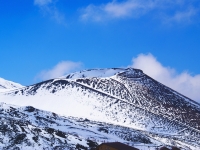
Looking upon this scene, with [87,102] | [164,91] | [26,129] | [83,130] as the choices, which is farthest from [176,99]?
[26,129]

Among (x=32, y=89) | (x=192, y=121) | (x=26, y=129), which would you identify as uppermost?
(x=32, y=89)

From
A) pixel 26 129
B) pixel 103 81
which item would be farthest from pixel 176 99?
pixel 26 129

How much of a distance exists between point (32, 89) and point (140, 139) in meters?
85.1

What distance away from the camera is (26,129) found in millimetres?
57969

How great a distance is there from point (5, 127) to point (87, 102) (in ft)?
285

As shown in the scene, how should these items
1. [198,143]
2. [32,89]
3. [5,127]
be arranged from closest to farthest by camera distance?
[5,127]
[198,143]
[32,89]

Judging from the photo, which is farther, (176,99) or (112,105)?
(176,99)

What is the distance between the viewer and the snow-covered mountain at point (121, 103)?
12950cm

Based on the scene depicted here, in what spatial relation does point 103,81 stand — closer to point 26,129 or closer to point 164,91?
point 164,91

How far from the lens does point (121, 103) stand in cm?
14650

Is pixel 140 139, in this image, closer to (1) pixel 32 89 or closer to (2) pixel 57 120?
(2) pixel 57 120

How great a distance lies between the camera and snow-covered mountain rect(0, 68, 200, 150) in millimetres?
129500

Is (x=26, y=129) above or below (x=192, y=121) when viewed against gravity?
below

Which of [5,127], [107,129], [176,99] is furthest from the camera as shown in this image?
[176,99]
